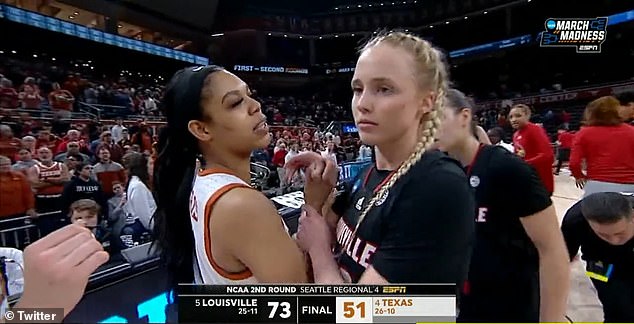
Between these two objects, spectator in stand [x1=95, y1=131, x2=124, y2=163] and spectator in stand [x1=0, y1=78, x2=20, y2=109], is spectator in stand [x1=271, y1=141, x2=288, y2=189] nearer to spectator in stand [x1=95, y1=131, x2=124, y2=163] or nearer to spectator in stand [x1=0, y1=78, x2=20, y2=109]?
spectator in stand [x1=95, y1=131, x2=124, y2=163]

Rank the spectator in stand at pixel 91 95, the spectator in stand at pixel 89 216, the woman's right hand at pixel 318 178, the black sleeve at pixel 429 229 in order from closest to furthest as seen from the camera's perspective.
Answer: the black sleeve at pixel 429 229, the woman's right hand at pixel 318 178, the spectator in stand at pixel 89 216, the spectator in stand at pixel 91 95

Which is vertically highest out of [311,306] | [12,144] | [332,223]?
[12,144]

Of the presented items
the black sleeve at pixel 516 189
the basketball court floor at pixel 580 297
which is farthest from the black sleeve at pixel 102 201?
the basketball court floor at pixel 580 297

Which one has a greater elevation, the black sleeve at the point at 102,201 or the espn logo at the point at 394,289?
the black sleeve at the point at 102,201

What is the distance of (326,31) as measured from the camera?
912 mm

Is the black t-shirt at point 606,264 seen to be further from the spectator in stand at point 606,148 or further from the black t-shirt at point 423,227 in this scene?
the black t-shirt at point 423,227

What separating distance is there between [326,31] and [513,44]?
54 centimetres

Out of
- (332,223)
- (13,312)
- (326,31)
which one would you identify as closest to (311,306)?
(332,223)

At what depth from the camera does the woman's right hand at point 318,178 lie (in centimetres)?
58

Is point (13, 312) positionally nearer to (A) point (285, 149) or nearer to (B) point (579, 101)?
(A) point (285, 149)

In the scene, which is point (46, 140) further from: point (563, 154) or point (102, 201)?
point (563, 154)

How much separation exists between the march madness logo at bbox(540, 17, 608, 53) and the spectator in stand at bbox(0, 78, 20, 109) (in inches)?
46.7

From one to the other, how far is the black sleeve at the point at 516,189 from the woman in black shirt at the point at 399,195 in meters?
0.25

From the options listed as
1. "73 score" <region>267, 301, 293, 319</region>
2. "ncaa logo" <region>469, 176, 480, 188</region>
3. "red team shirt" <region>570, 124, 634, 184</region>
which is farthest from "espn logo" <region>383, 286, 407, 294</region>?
"red team shirt" <region>570, 124, 634, 184</region>
